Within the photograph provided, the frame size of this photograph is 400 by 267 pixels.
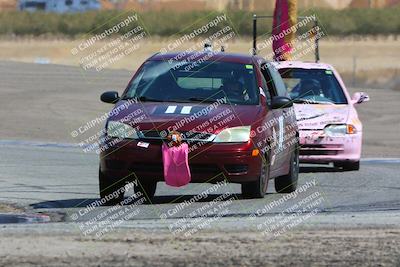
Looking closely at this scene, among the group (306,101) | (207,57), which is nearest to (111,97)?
(207,57)

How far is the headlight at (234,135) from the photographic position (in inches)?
557

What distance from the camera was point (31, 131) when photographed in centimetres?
2800

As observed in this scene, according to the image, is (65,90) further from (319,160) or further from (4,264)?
(4,264)

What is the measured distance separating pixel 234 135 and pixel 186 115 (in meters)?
0.55

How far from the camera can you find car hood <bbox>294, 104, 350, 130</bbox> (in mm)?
19344

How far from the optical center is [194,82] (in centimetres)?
1545

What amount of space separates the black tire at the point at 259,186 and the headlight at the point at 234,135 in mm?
381

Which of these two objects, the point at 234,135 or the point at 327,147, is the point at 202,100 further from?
the point at 327,147

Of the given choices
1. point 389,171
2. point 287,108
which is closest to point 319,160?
point 389,171

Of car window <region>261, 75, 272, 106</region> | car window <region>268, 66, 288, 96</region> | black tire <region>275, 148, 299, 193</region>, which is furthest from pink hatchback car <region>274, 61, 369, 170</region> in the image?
car window <region>261, 75, 272, 106</region>

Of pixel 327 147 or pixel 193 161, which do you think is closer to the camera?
pixel 193 161

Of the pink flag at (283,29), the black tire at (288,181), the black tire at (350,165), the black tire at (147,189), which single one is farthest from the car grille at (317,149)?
the pink flag at (283,29)

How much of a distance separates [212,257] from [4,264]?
57.7 inches

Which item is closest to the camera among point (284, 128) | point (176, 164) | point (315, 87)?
point (176, 164)
